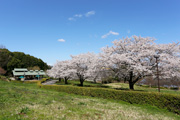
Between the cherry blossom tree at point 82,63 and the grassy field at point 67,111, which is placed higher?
the cherry blossom tree at point 82,63

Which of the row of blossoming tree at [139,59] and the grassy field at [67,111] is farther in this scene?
the row of blossoming tree at [139,59]

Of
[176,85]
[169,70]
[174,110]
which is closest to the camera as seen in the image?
[174,110]

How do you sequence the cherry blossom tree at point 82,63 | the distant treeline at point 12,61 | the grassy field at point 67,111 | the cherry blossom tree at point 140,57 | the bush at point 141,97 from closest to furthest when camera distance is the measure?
1. the grassy field at point 67,111
2. the bush at point 141,97
3. the cherry blossom tree at point 140,57
4. the cherry blossom tree at point 82,63
5. the distant treeline at point 12,61

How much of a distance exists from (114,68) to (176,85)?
139 ft

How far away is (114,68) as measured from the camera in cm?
2033

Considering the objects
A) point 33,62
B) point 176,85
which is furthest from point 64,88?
point 33,62

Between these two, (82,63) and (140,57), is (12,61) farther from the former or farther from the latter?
(140,57)

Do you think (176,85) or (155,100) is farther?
(176,85)

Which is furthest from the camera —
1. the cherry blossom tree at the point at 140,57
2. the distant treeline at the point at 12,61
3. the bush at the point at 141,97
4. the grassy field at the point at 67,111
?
the distant treeline at the point at 12,61

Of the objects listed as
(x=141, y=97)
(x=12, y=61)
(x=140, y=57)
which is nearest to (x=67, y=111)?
(x=141, y=97)

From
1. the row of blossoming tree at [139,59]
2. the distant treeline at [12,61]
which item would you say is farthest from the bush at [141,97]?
the distant treeline at [12,61]

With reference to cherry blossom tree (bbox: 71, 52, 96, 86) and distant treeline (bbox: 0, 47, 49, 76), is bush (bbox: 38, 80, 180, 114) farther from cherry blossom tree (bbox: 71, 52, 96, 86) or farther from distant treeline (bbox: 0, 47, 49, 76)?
distant treeline (bbox: 0, 47, 49, 76)

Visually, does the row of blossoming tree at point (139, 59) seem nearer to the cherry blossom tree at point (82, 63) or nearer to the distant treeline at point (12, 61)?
the cherry blossom tree at point (82, 63)

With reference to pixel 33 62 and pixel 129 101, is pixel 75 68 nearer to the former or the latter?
pixel 129 101
